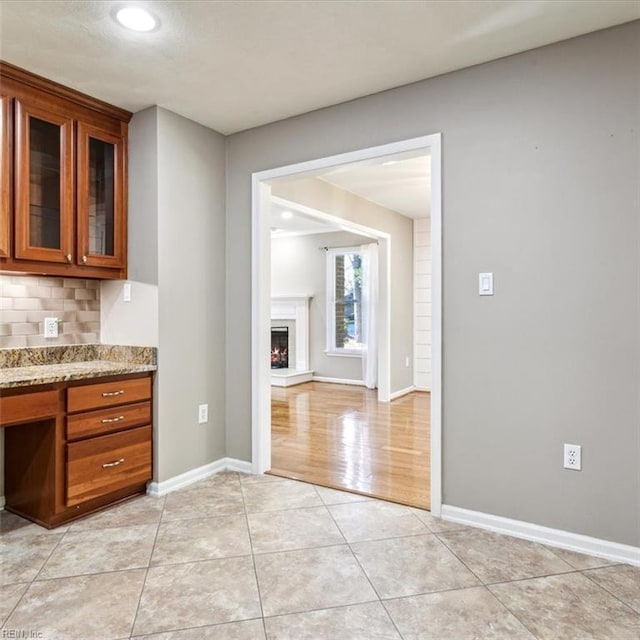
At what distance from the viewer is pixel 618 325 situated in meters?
2.12

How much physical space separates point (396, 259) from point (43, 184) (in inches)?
178

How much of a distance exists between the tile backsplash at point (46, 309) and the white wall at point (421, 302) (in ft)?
15.2

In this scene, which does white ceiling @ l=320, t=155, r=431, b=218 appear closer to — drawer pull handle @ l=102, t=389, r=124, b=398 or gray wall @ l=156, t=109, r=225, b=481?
gray wall @ l=156, t=109, r=225, b=481

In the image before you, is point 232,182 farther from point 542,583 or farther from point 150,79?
point 542,583

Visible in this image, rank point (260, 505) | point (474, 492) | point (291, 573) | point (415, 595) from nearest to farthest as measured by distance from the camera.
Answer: point (415, 595) → point (291, 573) → point (474, 492) → point (260, 505)

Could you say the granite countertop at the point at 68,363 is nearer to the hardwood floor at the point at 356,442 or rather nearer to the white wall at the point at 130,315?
the white wall at the point at 130,315

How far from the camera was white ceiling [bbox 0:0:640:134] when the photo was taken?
6.51 ft

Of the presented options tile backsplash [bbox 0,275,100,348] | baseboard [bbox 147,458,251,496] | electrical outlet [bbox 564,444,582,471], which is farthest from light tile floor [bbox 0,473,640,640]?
tile backsplash [bbox 0,275,100,348]

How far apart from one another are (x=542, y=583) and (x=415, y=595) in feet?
1.81

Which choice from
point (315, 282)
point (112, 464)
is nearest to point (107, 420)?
point (112, 464)

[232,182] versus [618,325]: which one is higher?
[232,182]

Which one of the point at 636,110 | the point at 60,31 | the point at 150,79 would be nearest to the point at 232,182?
the point at 150,79

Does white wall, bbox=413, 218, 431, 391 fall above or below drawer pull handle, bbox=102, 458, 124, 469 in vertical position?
above

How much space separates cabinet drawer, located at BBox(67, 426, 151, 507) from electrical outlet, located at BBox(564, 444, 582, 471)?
7.75ft
